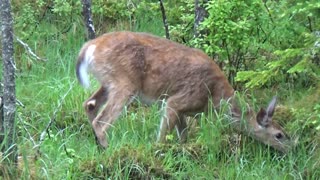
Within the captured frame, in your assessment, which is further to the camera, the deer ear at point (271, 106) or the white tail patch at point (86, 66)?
the white tail patch at point (86, 66)

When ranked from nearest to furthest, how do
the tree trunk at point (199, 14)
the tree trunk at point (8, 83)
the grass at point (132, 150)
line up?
1. the tree trunk at point (8, 83)
2. the grass at point (132, 150)
3. the tree trunk at point (199, 14)

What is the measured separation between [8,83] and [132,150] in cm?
138

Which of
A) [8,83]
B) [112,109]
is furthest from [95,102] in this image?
[8,83]

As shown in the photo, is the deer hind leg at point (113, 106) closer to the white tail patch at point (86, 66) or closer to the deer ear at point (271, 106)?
the white tail patch at point (86, 66)

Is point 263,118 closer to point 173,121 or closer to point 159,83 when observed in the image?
point 173,121

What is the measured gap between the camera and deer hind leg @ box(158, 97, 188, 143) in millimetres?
9195

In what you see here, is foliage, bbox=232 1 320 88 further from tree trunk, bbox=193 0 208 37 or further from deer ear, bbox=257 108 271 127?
tree trunk, bbox=193 0 208 37

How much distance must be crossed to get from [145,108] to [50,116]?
111cm

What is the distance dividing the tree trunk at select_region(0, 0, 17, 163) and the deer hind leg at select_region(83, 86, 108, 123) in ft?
6.57

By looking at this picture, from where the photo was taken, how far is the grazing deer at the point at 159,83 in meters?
9.40

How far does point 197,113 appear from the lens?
9.66 meters

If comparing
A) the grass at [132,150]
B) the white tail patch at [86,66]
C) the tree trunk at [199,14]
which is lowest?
the grass at [132,150]

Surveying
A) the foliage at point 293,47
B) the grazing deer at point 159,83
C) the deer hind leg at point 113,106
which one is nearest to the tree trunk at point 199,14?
the foliage at point 293,47

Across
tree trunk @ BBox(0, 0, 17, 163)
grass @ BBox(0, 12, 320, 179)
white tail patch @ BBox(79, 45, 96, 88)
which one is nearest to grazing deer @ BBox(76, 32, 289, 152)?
white tail patch @ BBox(79, 45, 96, 88)
